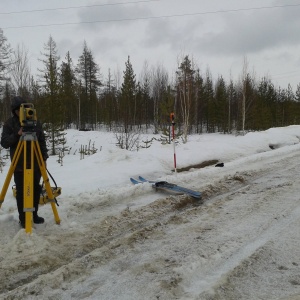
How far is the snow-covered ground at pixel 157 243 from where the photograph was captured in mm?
2834

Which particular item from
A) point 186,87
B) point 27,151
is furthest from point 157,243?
point 186,87

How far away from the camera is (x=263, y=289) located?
2.80 meters

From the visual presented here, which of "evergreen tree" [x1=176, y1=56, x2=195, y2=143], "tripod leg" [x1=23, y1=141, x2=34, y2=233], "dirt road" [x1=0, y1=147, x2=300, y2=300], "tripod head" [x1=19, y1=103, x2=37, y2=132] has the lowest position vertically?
"dirt road" [x1=0, y1=147, x2=300, y2=300]

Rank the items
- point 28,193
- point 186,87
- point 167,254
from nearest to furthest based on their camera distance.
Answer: point 167,254
point 28,193
point 186,87

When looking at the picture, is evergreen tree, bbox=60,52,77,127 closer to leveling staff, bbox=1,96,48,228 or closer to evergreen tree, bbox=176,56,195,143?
evergreen tree, bbox=176,56,195,143

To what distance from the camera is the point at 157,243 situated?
153 inches

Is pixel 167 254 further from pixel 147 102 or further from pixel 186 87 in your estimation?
pixel 147 102

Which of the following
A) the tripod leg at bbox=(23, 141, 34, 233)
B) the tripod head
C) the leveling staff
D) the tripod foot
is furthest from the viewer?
the tripod foot

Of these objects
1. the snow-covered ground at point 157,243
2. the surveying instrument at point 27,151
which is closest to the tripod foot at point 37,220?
the snow-covered ground at point 157,243

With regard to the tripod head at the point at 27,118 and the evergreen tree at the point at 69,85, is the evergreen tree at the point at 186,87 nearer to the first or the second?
the tripod head at the point at 27,118

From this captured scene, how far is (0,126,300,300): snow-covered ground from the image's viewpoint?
283 centimetres

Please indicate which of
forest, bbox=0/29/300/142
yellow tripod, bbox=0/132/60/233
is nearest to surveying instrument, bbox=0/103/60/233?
yellow tripod, bbox=0/132/60/233

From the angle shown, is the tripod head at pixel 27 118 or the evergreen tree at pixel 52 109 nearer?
the tripod head at pixel 27 118

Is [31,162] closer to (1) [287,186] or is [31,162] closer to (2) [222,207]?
(2) [222,207]
